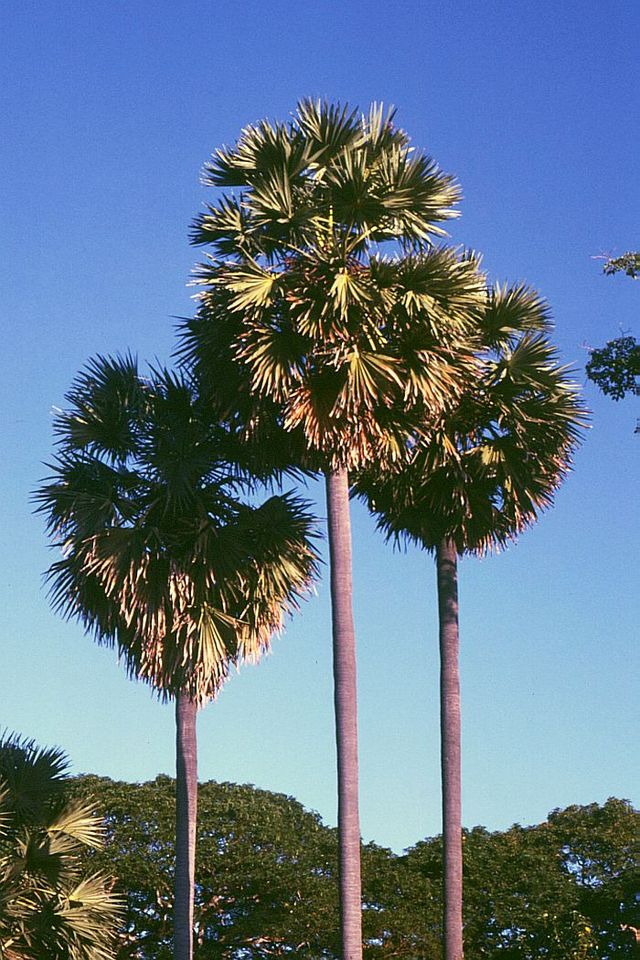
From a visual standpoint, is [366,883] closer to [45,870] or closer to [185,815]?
[185,815]

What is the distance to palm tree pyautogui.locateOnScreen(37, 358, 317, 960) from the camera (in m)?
18.8

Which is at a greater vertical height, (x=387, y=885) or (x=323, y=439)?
(x=323, y=439)

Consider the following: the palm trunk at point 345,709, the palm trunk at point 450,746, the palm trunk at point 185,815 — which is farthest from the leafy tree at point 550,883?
the palm trunk at point 345,709

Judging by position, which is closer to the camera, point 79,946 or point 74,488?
point 79,946

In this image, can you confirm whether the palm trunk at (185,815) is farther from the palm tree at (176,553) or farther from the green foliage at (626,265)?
the green foliage at (626,265)

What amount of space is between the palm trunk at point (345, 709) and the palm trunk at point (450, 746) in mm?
2484

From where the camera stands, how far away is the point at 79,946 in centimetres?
1659

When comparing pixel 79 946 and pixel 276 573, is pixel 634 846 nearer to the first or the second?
pixel 276 573

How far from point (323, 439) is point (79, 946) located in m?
6.87

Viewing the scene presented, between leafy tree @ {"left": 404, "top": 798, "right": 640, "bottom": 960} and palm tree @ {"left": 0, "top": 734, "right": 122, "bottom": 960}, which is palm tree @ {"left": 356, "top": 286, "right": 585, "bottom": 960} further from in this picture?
leafy tree @ {"left": 404, "top": 798, "right": 640, "bottom": 960}

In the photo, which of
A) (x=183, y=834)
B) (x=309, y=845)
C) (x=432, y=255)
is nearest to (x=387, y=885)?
(x=309, y=845)

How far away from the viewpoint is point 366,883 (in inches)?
1237

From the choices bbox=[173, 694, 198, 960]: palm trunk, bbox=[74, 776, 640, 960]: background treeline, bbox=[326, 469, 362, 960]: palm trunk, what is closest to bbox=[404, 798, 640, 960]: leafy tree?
bbox=[74, 776, 640, 960]: background treeline

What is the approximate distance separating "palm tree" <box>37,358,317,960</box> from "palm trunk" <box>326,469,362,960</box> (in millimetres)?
2126
